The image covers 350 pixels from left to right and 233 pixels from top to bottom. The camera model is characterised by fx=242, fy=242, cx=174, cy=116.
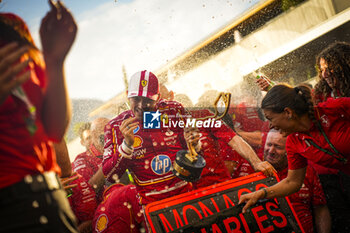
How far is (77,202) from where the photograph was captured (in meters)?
2.90

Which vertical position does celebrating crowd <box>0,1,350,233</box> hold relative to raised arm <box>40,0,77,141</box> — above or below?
below

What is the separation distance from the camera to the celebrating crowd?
0.96m

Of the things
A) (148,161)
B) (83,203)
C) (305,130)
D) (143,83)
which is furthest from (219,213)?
(143,83)

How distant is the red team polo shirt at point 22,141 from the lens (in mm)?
931

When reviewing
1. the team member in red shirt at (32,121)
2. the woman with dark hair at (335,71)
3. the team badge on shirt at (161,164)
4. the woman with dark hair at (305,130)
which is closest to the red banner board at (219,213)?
the woman with dark hair at (305,130)

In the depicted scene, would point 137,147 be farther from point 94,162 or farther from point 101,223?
point 101,223

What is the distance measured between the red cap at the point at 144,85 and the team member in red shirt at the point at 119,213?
1.21m

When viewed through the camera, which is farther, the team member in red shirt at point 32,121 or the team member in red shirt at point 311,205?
the team member in red shirt at point 311,205

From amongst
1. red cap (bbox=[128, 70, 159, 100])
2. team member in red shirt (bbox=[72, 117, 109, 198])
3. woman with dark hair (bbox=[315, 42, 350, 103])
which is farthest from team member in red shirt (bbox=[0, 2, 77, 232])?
woman with dark hair (bbox=[315, 42, 350, 103])

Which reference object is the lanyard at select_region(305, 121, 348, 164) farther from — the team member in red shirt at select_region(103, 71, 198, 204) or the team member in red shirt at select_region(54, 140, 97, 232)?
the team member in red shirt at select_region(54, 140, 97, 232)

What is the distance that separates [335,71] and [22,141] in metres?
3.35

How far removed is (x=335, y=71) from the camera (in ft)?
9.82

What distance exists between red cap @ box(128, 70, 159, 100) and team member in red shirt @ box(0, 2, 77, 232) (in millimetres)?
1988

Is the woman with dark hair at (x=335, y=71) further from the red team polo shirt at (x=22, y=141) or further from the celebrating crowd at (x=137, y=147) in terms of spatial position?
the red team polo shirt at (x=22, y=141)
